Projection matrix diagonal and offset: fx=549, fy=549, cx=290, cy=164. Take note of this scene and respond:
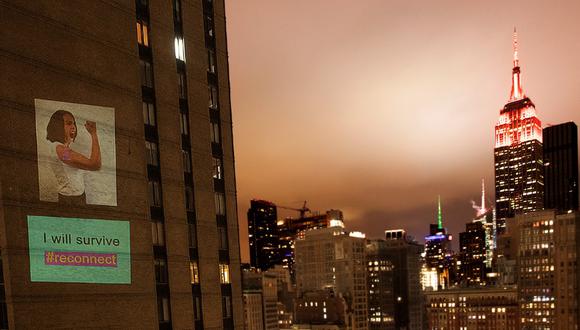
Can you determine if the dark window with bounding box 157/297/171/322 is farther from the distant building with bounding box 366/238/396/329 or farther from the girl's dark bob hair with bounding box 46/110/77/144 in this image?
the distant building with bounding box 366/238/396/329

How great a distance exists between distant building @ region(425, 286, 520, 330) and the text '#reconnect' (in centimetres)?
13145

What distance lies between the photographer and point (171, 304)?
68.4ft

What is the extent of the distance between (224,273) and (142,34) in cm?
1045

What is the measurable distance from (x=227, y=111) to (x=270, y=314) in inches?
5951

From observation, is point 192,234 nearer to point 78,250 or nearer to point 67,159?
point 78,250

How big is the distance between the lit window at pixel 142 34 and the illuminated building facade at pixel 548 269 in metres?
122

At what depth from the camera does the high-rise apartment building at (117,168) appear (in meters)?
16.8

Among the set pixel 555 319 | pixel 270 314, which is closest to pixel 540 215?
pixel 555 319

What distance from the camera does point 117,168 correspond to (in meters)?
19.5

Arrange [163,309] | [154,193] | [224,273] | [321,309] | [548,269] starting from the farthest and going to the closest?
[321,309], [548,269], [224,273], [154,193], [163,309]

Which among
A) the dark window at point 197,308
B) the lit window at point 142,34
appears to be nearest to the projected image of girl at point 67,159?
→ the lit window at point 142,34

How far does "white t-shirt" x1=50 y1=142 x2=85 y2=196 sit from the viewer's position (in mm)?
17714

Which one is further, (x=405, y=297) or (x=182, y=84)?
(x=405, y=297)

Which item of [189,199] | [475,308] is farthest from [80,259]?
[475,308]
